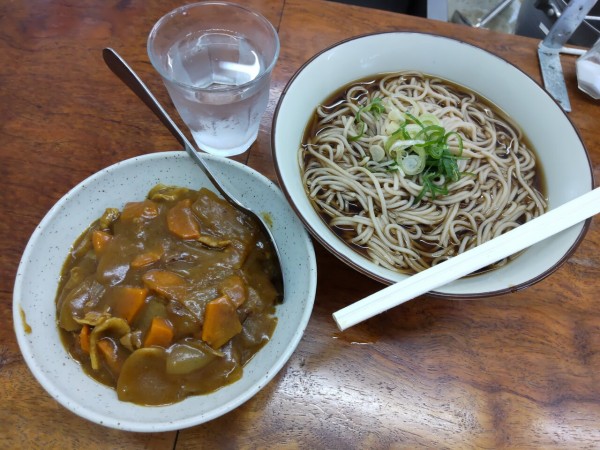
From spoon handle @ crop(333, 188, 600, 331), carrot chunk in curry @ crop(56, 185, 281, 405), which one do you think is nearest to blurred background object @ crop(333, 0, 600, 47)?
spoon handle @ crop(333, 188, 600, 331)

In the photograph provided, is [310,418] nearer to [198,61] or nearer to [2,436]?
[2,436]

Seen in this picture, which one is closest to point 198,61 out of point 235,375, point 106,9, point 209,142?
point 209,142

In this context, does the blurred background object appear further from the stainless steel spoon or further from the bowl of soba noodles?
the stainless steel spoon

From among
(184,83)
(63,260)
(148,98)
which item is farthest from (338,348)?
(184,83)

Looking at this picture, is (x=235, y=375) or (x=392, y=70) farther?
(x=392, y=70)

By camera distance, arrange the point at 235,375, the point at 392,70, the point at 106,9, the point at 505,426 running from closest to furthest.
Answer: the point at 235,375 < the point at 505,426 < the point at 392,70 < the point at 106,9

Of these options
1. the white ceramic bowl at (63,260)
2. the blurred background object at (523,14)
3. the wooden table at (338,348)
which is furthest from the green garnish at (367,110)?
the blurred background object at (523,14)

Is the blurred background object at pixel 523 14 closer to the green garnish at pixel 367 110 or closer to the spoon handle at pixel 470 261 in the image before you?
the green garnish at pixel 367 110
